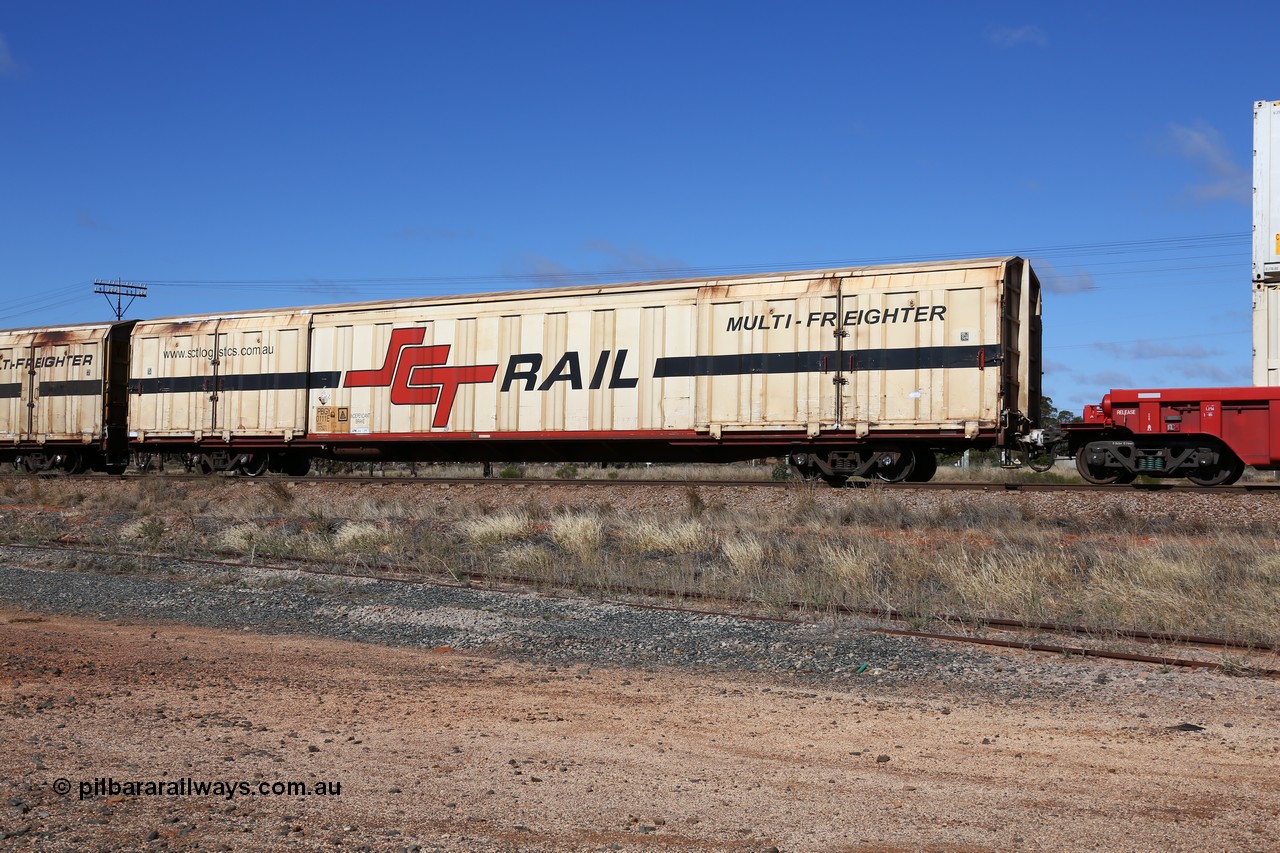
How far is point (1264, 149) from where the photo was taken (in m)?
13.8

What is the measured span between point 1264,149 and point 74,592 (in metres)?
15.1

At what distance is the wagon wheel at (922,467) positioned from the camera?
18.2 metres

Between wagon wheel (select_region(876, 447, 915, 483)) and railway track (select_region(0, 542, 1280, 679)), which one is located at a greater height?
wagon wheel (select_region(876, 447, 915, 483))

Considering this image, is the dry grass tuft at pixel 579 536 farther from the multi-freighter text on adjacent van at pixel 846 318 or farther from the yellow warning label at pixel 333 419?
the yellow warning label at pixel 333 419

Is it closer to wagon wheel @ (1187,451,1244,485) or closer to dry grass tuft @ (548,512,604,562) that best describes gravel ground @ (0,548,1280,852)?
dry grass tuft @ (548,512,604,562)

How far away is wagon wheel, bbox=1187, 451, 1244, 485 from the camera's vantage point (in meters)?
16.4

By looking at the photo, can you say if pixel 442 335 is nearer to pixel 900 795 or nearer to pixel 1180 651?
pixel 1180 651

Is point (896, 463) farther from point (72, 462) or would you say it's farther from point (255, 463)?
point (72, 462)

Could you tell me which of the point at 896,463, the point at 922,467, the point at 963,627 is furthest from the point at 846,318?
the point at 963,627

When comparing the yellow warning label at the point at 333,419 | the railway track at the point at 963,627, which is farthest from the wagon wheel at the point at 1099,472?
the yellow warning label at the point at 333,419

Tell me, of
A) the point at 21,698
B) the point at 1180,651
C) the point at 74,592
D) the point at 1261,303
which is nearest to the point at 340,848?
the point at 21,698

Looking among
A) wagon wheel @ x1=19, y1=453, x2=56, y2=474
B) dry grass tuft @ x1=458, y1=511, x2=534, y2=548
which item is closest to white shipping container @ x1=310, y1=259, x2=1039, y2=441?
dry grass tuft @ x1=458, y1=511, x2=534, y2=548

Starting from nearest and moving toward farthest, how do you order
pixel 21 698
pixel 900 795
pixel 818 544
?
pixel 900 795, pixel 21 698, pixel 818 544

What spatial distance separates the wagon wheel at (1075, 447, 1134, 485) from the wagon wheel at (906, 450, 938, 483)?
2.38 meters
